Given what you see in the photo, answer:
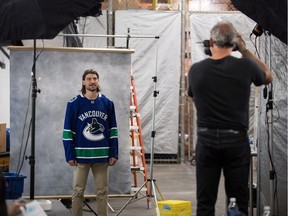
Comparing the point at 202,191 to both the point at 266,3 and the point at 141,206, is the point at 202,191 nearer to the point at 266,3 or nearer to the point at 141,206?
the point at 266,3

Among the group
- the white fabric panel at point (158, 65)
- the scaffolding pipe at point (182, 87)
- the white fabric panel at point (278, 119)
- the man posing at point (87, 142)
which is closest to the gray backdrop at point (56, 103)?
the man posing at point (87, 142)

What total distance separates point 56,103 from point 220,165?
3.65m

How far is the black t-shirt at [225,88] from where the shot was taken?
4.20 metres

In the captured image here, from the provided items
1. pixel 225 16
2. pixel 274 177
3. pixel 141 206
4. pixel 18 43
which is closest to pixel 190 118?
pixel 225 16

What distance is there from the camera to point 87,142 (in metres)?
6.41

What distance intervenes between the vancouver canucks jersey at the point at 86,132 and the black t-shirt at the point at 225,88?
239 centimetres

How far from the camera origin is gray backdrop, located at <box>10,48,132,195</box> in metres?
7.38

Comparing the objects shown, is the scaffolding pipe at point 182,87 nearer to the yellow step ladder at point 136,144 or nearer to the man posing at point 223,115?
the yellow step ladder at point 136,144

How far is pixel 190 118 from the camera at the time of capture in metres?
14.1

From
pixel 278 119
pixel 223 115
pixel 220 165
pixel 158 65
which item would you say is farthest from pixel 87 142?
pixel 158 65

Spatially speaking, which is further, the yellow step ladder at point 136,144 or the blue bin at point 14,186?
the yellow step ladder at point 136,144

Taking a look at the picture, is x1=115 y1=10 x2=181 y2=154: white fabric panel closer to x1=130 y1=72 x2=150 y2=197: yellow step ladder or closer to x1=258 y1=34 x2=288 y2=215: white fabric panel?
x1=130 y1=72 x2=150 y2=197: yellow step ladder

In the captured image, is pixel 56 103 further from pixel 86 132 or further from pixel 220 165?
pixel 220 165

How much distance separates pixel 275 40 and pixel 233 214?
9.75 ft
